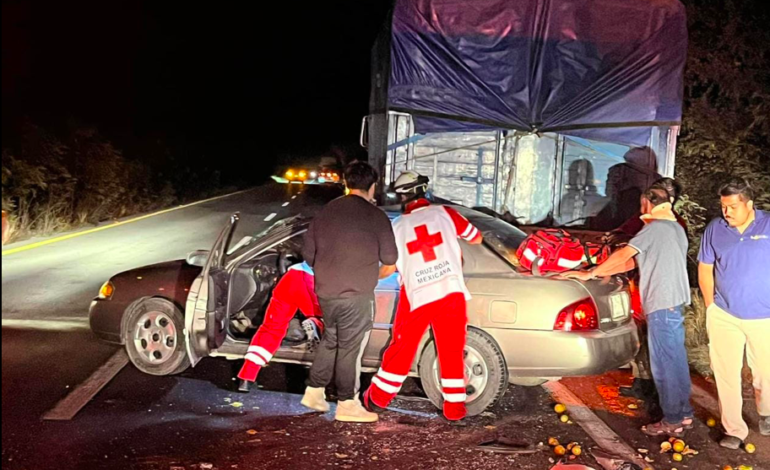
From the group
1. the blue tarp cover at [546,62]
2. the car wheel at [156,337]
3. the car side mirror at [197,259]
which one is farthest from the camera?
the blue tarp cover at [546,62]

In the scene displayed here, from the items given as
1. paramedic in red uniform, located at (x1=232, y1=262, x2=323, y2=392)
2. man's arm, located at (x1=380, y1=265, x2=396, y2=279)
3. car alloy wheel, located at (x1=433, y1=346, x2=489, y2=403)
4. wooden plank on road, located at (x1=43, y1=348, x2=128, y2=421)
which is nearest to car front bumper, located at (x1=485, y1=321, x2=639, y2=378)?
car alloy wheel, located at (x1=433, y1=346, x2=489, y2=403)

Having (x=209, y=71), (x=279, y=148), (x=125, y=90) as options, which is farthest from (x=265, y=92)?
(x=125, y=90)

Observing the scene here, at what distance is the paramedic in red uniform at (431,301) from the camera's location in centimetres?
530

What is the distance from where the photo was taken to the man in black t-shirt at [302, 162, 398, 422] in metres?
5.33

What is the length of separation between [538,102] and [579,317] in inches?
156

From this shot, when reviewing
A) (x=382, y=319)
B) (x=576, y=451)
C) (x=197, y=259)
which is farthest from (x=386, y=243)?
(x=197, y=259)

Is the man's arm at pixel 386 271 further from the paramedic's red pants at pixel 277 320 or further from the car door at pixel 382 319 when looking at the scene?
the paramedic's red pants at pixel 277 320

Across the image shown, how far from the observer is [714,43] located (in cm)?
1008

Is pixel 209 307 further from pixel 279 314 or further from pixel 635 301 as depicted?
pixel 635 301

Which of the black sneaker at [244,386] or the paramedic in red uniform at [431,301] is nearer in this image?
the paramedic in red uniform at [431,301]

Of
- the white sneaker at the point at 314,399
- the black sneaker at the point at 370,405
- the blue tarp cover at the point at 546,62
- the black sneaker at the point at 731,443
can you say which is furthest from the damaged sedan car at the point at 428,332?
the blue tarp cover at the point at 546,62

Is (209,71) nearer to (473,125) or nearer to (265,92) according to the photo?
(265,92)

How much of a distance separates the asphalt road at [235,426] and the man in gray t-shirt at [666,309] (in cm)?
23

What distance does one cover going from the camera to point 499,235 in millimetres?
6266
